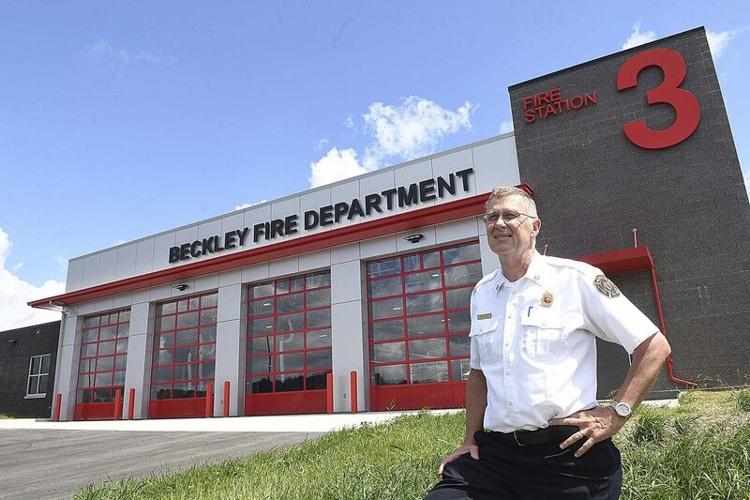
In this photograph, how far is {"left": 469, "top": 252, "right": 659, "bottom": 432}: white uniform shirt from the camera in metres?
1.89

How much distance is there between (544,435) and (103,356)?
22.4m

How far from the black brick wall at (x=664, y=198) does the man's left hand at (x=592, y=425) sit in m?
11.3

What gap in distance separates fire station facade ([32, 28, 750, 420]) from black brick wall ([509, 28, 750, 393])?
34 millimetres

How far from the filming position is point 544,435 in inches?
73.7

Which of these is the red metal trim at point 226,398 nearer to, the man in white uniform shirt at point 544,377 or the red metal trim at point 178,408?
the red metal trim at point 178,408

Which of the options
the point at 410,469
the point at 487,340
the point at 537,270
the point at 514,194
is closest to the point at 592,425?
the point at 487,340

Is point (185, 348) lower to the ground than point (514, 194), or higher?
higher

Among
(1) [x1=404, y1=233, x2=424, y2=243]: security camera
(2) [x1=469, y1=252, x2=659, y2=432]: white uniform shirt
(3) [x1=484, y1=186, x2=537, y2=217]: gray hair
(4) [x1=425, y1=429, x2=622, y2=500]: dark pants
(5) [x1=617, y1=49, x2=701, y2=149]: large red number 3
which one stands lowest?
(4) [x1=425, y1=429, x2=622, y2=500]: dark pants

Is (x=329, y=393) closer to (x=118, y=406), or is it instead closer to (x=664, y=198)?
(x=118, y=406)

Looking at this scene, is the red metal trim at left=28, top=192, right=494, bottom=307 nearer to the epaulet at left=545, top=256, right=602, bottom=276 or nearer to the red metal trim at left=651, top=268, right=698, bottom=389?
the red metal trim at left=651, top=268, right=698, bottom=389

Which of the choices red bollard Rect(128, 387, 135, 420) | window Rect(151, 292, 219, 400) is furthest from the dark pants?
red bollard Rect(128, 387, 135, 420)

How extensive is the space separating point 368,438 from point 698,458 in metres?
3.97

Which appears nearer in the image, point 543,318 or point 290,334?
point 543,318

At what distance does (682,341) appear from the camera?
38.0 feet
